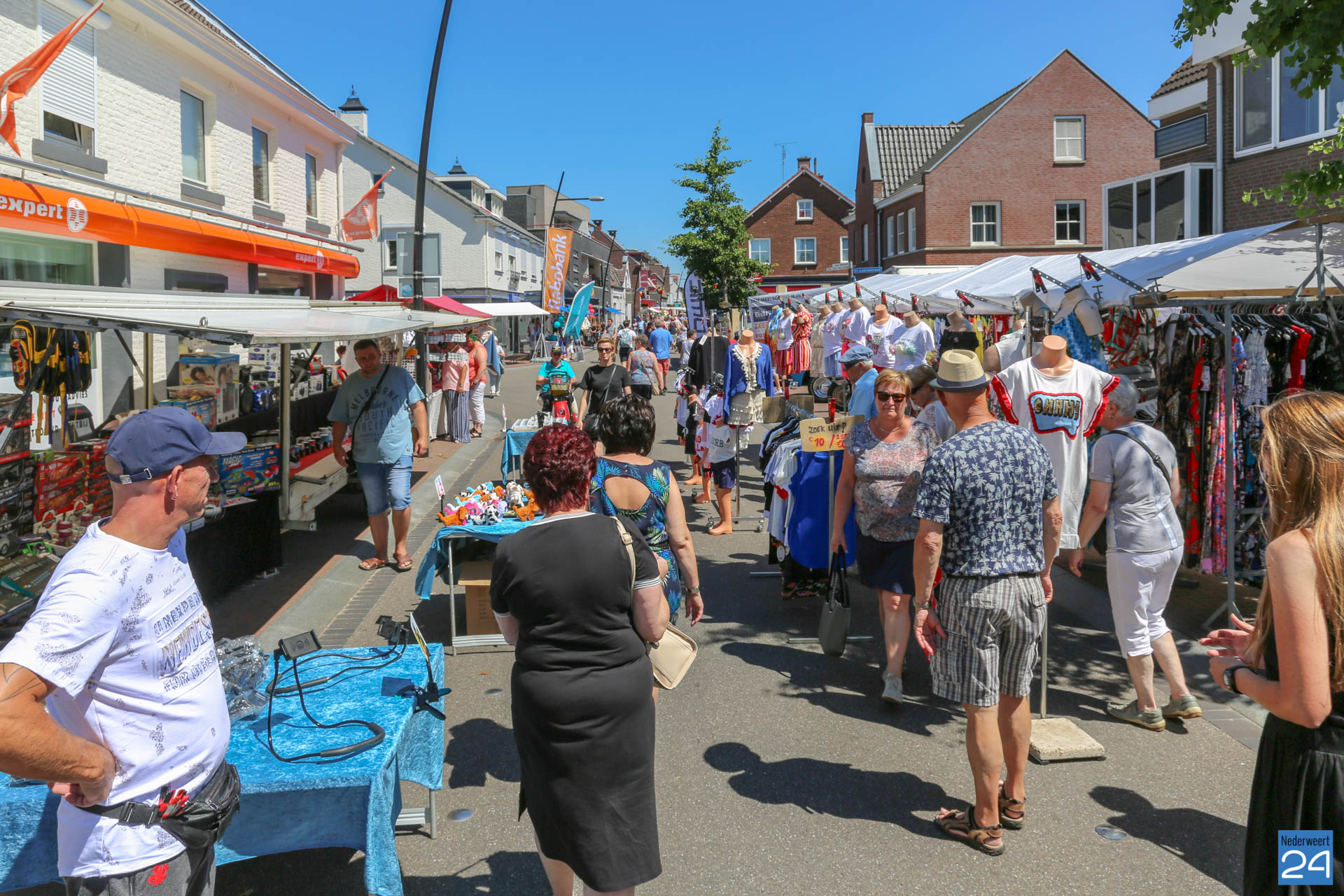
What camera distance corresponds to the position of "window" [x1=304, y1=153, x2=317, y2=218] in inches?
769

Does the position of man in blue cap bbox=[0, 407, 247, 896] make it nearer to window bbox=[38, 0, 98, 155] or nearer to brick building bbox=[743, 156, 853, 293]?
window bbox=[38, 0, 98, 155]

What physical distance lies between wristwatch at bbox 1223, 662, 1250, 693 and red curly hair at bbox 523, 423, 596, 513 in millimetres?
1837

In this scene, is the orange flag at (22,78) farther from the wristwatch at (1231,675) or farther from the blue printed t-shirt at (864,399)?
the wristwatch at (1231,675)

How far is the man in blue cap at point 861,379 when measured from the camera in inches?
250

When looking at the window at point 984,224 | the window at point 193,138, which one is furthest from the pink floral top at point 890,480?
the window at point 984,224

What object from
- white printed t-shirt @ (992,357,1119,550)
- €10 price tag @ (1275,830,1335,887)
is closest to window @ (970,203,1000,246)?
white printed t-shirt @ (992,357,1119,550)

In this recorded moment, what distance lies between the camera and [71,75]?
11328 millimetres

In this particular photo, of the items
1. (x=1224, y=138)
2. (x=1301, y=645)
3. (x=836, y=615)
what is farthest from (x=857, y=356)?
(x=1224, y=138)

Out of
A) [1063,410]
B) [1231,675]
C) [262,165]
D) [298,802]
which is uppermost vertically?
[262,165]

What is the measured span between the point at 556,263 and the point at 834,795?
2236 cm

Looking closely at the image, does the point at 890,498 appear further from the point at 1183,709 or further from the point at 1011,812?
the point at 1183,709

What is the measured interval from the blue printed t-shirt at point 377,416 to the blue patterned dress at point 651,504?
12.6ft

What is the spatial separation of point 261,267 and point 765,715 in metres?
15.1

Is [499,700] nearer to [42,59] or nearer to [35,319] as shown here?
[35,319]
